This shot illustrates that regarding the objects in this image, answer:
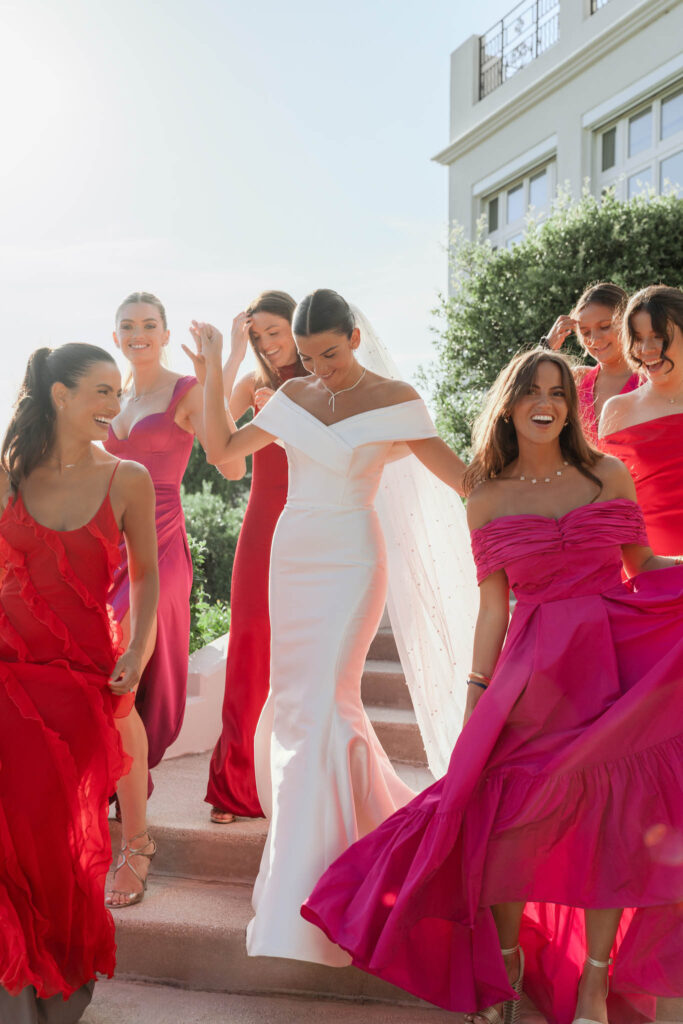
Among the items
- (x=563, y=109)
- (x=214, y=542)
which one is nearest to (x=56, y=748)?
(x=214, y=542)

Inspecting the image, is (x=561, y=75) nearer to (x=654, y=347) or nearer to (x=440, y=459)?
(x=654, y=347)

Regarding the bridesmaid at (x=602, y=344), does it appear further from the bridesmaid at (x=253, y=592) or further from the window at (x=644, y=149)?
the window at (x=644, y=149)

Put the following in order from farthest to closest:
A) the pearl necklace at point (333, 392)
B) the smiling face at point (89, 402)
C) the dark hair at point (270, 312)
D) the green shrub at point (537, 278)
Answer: the green shrub at point (537, 278) < the dark hair at point (270, 312) < the pearl necklace at point (333, 392) < the smiling face at point (89, 402)

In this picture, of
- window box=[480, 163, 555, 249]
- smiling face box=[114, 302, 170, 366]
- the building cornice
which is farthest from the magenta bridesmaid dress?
window box=[480, 163, 555, 249]

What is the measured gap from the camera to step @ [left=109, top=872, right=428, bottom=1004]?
3289mm

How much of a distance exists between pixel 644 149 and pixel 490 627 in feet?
47.4

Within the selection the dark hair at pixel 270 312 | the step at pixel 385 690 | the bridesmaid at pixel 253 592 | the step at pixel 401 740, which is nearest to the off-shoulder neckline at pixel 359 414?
the bridesmaid at pixel 253 592

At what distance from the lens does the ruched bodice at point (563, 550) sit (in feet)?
9.57

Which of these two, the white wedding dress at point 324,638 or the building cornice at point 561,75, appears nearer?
the white wedding dress at point 324,638

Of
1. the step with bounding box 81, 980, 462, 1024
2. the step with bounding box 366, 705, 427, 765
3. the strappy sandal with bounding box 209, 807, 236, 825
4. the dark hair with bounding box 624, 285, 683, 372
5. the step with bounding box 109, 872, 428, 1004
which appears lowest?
the step with bounding box 81, 980, 462, 1024

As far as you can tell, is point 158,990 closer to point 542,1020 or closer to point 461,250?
point 542,1020

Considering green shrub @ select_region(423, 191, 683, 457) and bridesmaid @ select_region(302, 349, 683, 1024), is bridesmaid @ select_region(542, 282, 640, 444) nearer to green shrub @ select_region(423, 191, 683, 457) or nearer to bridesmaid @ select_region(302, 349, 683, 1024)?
bridesmaid @ select_region(302, 349, 683, 1024)

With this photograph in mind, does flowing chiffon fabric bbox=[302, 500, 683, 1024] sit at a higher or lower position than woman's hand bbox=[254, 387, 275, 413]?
lower

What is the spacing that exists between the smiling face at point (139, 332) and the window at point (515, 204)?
45.7 ft
